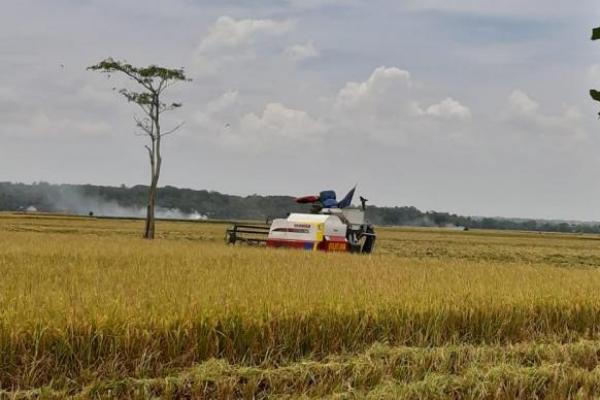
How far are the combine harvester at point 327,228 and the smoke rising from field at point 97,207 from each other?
125 metres

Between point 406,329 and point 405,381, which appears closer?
point 405,381

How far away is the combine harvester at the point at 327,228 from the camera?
68.1ft

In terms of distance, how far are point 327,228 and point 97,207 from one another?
5879 inches

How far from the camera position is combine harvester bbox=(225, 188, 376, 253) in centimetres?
2075

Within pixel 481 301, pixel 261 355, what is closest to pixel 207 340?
pixel 261 355

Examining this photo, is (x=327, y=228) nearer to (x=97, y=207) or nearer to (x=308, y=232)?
(x=308, y=232)

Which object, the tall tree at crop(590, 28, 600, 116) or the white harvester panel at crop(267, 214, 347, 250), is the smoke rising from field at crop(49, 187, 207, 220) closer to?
the white harvester panel at crop(267, 214, 347, 250)

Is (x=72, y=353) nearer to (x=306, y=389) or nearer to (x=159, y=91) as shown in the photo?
(x=306, y=389)

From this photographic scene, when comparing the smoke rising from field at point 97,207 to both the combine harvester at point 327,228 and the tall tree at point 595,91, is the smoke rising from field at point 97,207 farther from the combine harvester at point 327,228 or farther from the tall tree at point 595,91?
the tall tree at point 595,91

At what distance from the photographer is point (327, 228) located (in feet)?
68.4

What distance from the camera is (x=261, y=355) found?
21.7 ft

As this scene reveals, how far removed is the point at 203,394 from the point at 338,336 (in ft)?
6.45

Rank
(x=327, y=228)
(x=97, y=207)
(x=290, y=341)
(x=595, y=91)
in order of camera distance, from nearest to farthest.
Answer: (x=595, y=91) → (x=290, y=341) → (x=327, y=228) → (x=97, y=207)

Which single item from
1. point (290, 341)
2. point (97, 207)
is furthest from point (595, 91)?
point (97, 207)
